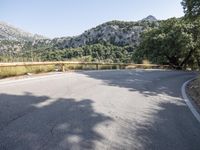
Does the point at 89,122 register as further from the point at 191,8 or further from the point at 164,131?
the point at 191,8

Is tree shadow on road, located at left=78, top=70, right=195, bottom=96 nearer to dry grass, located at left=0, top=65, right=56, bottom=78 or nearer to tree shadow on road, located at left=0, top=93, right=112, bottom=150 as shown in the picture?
dry grass, located at left=0, top=65, right=56, bottom=78

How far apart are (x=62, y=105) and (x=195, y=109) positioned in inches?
161

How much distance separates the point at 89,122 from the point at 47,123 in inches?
34.5

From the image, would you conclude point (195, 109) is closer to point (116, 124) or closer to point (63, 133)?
point (116, 124)

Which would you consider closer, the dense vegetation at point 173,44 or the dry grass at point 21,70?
the dry grass at point 21,70

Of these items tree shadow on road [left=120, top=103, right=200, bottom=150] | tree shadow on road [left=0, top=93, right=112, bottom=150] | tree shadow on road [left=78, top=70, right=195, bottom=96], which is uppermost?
tree shadow on road [left=0, top=93, right=112, bottom=150]

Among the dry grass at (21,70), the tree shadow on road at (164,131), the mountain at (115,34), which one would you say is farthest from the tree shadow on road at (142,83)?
the mountain at (115,34)

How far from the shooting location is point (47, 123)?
611 cm

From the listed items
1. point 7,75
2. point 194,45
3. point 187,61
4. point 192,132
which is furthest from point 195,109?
point 187,61

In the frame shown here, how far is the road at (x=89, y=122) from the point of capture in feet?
17.3

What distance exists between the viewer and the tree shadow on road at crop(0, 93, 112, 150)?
507 centimetres

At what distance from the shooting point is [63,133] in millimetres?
5590

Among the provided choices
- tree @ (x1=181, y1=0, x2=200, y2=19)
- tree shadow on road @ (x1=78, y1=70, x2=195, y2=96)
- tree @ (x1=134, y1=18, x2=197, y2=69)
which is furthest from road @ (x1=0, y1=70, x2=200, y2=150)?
tree @ (x1=134, y1=18, x2=197, y2=69)

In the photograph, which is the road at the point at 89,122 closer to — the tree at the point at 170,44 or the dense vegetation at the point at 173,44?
the dense vegetation at the point at 173,44
